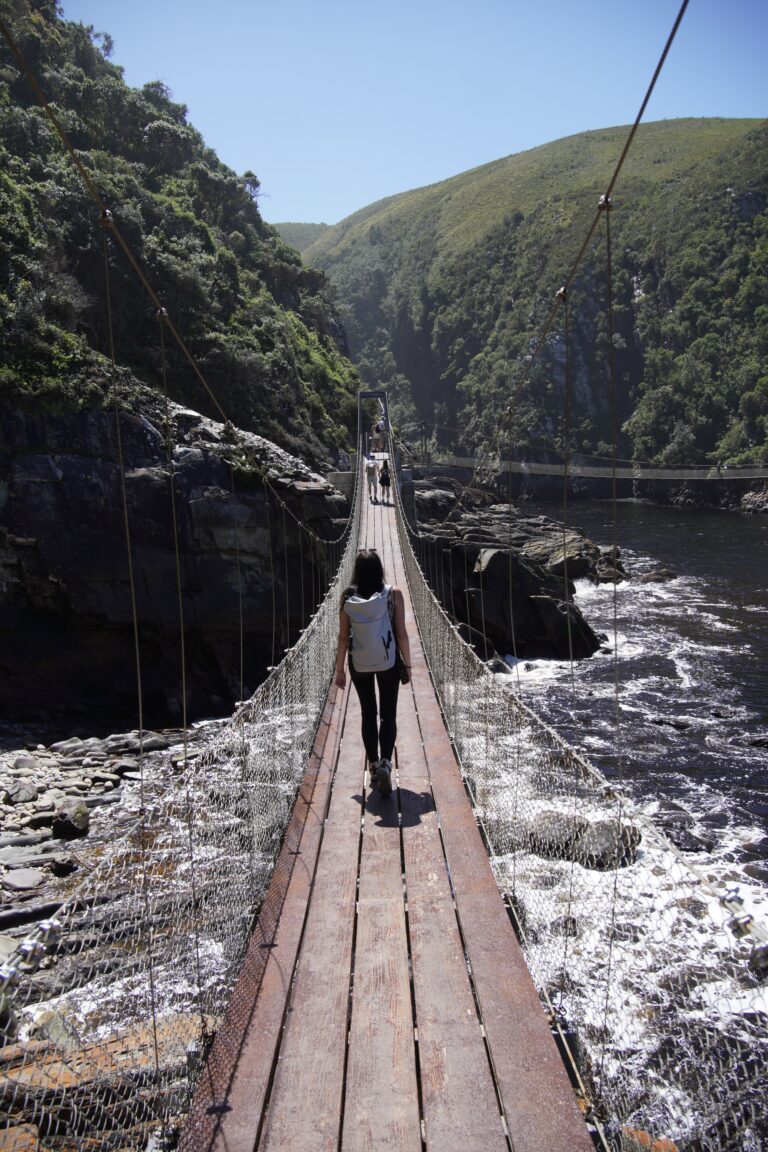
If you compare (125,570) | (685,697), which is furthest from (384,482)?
(685,697)

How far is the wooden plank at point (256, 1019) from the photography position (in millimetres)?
1590

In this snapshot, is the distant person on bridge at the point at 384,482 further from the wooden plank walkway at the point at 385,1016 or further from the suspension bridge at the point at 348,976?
the wooden plank walkway at the point at 385,1016

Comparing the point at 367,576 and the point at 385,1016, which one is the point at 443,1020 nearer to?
the point at 385,1016

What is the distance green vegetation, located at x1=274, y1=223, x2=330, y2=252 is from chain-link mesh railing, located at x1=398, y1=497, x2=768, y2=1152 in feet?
456

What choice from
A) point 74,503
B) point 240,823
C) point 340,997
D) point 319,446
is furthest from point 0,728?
point 319,446

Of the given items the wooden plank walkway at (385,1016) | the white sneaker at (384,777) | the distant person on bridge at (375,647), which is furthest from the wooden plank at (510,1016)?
the distant person on bridge at (375,647)

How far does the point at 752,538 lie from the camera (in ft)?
82.1

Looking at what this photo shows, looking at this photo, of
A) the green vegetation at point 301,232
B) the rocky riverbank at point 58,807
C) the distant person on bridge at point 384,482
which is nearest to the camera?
the rocky riverbank at point 58,807

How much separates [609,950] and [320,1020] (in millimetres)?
1187


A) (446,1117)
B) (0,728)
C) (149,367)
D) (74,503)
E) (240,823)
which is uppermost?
(149,367)

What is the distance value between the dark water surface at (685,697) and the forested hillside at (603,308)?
51.7 feet

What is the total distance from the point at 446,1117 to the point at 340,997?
450mm

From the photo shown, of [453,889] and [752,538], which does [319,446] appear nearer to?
[752,538]

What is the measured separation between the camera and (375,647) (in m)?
3.11
